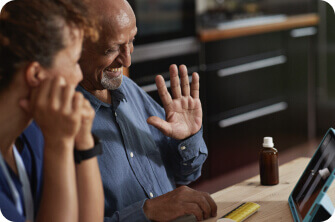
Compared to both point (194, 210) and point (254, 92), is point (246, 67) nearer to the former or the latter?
point (254, 92)

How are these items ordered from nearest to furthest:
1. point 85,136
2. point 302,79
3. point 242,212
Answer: point 85,136, point 242,212, point 302,79

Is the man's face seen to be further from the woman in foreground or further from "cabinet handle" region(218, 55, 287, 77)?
"cabinet handle" region(218, 55, 287, 77)

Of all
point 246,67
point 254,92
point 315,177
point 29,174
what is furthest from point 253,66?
point 29,174

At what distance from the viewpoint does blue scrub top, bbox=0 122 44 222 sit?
1.11 m

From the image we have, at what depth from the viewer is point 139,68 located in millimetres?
2971

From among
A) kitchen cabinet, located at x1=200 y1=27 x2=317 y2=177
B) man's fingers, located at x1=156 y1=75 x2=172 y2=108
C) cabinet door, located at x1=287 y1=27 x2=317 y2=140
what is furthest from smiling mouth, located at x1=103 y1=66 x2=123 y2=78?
cabinet door, located at x1=287 y1=27 x2=317 y2=140

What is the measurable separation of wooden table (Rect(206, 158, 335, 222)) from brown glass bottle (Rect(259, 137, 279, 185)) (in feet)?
0.07

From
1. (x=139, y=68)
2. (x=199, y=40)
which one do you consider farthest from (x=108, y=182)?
(x=199, y=40)

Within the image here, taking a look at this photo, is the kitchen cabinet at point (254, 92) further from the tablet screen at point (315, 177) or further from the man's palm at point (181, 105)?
the tablet screen at point (315, 177)

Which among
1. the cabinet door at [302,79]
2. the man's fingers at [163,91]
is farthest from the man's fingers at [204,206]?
the cabinet door at [302,79]

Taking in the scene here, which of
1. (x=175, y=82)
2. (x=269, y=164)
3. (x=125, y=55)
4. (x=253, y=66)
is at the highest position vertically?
(x=125, y=55)

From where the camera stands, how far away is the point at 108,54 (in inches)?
60.2

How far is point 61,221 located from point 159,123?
0.51 m

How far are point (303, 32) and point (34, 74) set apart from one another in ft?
10.8
